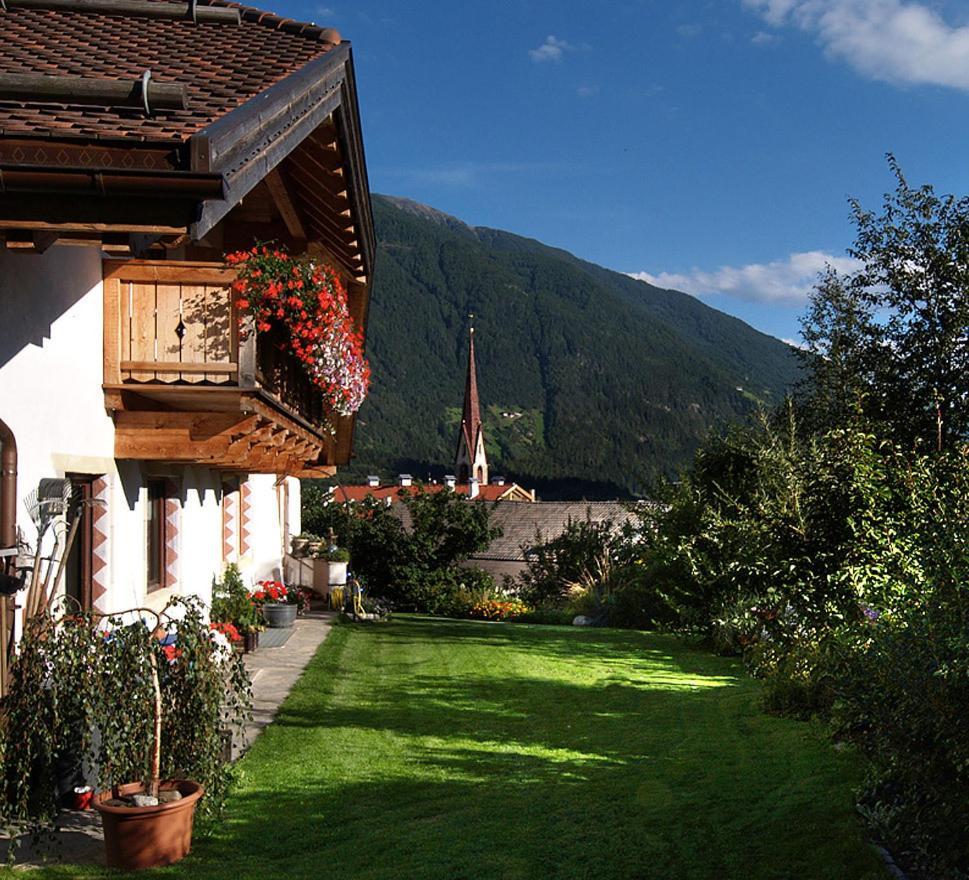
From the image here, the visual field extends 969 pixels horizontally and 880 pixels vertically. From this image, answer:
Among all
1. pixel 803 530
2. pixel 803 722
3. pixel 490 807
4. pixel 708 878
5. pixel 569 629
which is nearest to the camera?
pixel 708 878

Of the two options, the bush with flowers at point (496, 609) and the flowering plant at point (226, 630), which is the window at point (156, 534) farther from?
the bush with flowers at point (496, 609)

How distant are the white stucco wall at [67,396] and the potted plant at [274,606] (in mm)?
5507

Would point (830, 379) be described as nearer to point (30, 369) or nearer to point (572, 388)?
point (30, 369)

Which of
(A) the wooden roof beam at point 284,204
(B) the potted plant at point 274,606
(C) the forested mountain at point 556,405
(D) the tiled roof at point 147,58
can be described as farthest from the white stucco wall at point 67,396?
(C) the forested mountain at point 556,405

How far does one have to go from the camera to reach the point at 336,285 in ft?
31.1

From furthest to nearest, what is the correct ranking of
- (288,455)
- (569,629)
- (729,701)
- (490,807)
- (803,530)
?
(569,629)
(288,455)
(729,701)
(803,530)
(490,807)

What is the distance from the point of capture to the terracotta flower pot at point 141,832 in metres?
5.32

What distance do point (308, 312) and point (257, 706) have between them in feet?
12.9

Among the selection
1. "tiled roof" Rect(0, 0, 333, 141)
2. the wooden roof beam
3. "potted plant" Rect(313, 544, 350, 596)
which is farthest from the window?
"potted plant" Rect(313, 544, 350, 596)

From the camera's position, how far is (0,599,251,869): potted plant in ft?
17.1

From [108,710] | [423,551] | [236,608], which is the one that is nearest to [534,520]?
[423,551]

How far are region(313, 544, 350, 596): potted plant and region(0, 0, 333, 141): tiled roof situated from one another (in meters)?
14.2

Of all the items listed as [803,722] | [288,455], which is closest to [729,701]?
[803,722]

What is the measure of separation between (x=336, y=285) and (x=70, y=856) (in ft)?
17.7
